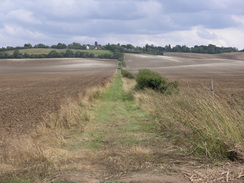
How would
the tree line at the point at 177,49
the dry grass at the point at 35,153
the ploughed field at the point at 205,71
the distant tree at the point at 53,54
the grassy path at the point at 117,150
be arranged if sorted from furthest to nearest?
the tree line at the point at 177,49, the distant tree at the point at 53,54, the ploughed field at the point at 205,71, the dry grass at the point at 35,153, the grassy path at the point at 117,150

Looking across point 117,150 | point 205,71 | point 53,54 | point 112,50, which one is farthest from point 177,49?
point 117,150

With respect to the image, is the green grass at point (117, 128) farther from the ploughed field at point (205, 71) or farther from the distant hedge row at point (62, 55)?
the distant hedge row at point (62, 55)

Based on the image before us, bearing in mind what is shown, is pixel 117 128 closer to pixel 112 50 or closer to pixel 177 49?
pixel 112 50

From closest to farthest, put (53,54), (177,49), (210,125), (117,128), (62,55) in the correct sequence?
(210,125)
(117,128)
(53,54)
(62,55)
(177,49)

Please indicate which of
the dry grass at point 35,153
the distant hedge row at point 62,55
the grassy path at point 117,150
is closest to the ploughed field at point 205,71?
the grassy path at point 117,150

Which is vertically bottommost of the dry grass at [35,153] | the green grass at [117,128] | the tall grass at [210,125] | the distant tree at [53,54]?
the distant tree at [53,54]

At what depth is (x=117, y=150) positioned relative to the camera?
32.3 ft

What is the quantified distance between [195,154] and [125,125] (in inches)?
264

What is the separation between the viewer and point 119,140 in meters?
11.7

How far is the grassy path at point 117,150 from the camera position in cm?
704

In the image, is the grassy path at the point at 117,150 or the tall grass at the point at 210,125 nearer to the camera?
the grassy path at the point at 117,150

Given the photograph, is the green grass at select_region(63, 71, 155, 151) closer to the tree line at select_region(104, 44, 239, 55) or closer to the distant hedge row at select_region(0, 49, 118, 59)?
the distant hedge row at select_region(0, 49, 118, 59)

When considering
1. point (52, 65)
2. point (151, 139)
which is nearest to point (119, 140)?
point (151, 139)

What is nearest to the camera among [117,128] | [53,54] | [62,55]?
[117,128]
